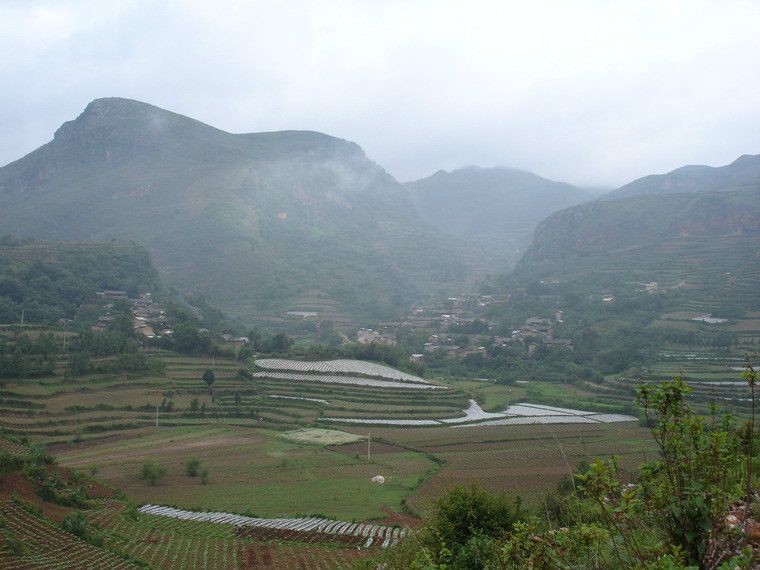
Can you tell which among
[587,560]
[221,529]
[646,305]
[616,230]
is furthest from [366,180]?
[587,560]

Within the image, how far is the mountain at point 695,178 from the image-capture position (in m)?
149

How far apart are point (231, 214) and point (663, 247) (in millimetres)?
79220

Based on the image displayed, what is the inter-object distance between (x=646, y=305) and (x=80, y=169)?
123m

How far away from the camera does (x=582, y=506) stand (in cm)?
1088

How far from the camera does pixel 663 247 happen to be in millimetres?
96500

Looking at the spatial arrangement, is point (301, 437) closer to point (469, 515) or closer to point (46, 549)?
point (46, 549)

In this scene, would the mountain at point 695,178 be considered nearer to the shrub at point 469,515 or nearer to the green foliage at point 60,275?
the green foliage at point 60,275

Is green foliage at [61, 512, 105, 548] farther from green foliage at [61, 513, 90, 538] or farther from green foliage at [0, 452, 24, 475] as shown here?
green foliage at [0, 452, 24, 475]

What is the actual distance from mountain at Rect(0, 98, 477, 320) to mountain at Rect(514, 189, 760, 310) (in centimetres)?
2481

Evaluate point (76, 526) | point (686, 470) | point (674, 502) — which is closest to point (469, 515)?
point (686, 470)

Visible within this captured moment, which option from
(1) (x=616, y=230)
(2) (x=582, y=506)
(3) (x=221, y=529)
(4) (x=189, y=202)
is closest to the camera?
(2) (x=582, y=506)

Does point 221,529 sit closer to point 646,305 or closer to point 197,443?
point 197,443

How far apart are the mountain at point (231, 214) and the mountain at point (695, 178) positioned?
57193mm

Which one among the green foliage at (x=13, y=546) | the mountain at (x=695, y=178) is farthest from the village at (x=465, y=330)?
the mountain at (x=695, y=178)
